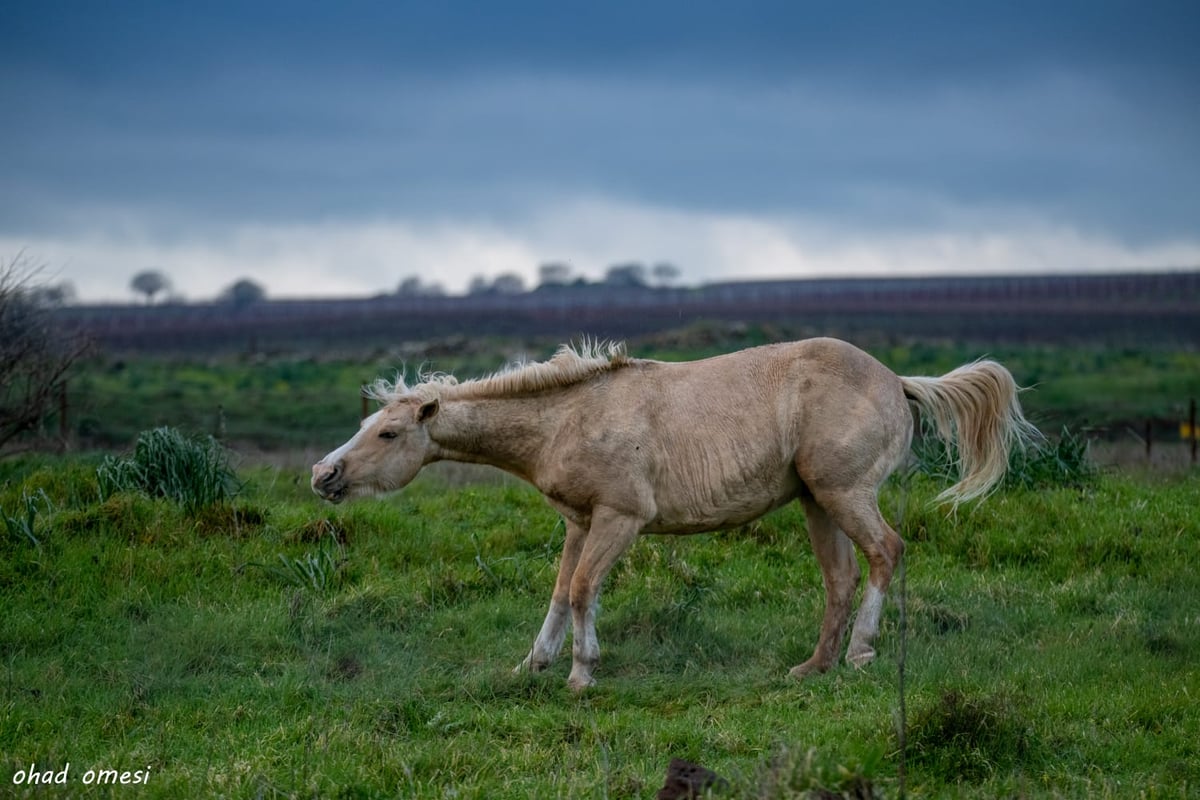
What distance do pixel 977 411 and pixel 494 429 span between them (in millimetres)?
3713

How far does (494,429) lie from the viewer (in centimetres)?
880

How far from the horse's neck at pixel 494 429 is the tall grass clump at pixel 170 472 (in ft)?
11.6

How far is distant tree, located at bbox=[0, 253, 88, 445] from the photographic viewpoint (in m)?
14.4

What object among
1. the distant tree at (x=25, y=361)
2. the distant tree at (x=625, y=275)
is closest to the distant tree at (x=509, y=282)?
the distant tree at (x=625, y=275)

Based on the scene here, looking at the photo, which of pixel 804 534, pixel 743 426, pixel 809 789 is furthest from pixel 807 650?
pixel 809 789

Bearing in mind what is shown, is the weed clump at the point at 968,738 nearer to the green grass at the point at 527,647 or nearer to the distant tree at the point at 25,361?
Answer: the green grass at the point at 527,647

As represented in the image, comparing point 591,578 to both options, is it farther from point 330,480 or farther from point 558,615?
point 330,480

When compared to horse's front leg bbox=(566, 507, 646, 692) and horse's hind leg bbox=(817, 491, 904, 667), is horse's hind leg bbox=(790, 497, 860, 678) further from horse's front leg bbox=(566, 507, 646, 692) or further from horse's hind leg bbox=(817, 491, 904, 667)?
horse's front leg bbox=(566, 507, 646, 692)

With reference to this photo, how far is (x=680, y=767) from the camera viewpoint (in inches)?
221

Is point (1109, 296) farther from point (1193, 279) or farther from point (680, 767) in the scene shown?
point (680, 767)

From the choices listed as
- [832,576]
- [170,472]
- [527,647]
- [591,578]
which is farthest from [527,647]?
[170,472]

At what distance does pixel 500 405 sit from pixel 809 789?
4400 millimetres

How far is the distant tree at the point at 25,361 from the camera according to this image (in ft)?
47.4

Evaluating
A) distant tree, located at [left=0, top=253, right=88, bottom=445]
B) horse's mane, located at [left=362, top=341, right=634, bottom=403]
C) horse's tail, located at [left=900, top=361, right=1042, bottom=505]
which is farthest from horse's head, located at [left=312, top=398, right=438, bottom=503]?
distant tree, located at [left=0, top=253, right=88, bottom=445]
